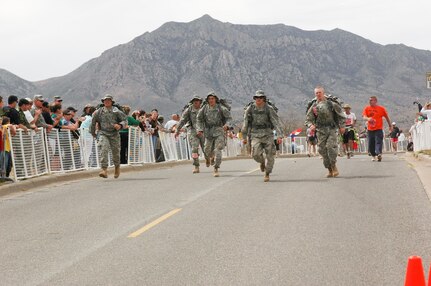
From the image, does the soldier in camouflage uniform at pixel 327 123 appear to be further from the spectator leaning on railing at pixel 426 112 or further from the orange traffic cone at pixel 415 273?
the orange traffic cone at pixel 415 273

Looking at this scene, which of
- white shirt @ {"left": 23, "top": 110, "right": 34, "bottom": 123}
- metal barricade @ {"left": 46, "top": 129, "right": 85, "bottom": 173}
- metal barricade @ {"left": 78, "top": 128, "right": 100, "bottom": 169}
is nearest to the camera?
white shirt @ {"left": 23, "top": 110, "right": 34, "bottom": 123}

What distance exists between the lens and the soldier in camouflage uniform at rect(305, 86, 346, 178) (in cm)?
1747

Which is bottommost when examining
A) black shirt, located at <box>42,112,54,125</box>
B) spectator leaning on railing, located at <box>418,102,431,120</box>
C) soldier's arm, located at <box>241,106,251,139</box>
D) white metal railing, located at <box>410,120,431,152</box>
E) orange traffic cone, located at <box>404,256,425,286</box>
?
white metal railing, located at <box>410,120,431,152</box>

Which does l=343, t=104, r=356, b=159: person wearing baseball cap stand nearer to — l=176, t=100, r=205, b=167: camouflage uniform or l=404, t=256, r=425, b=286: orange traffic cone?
l=176, t=100, r=205, b=167: camouflage uniform

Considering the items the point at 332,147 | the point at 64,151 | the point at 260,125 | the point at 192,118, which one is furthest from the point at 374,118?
the point at 64,151

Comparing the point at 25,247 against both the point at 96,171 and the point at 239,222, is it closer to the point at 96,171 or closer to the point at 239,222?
the point at 239,222

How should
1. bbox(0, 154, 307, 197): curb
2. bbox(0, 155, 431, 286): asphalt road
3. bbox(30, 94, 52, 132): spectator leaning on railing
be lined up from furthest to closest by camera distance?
bbox(30, 94, 52, 132): spectator leaning on railing
bbox(0, 154, 307, 197): curb
bbox(0, 155, 431, 286): asphalt road

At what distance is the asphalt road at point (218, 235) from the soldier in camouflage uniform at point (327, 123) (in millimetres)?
2292

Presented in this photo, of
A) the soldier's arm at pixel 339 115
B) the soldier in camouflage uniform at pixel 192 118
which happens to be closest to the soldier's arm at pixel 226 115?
the soldier in camouflage uniform at pixel 192 118

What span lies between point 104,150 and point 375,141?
9.20m

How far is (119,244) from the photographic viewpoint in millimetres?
8508

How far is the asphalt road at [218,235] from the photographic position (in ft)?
22.6

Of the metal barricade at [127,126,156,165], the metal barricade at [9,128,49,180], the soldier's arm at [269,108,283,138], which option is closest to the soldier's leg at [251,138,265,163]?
the soldier's arm at [269,108,283,138]

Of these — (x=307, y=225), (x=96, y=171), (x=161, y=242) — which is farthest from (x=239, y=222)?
(x=96, y=171)
